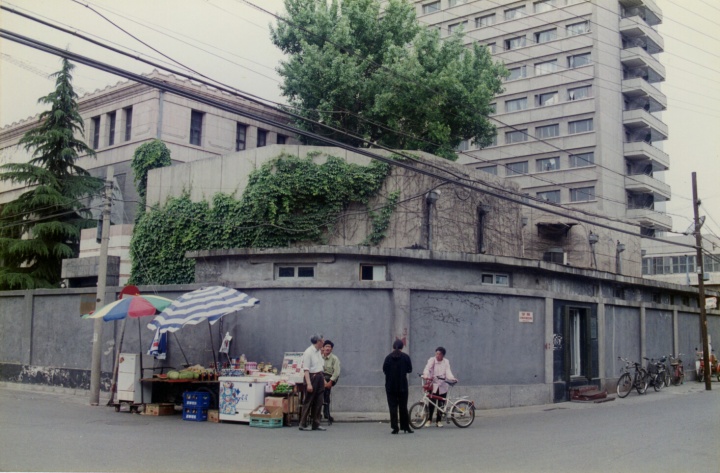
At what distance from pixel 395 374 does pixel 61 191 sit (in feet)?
77.5

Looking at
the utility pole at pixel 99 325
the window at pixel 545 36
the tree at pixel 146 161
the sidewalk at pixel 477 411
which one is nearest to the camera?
the sidewalk at pixel 477 411

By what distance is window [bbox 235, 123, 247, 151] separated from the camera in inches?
1467

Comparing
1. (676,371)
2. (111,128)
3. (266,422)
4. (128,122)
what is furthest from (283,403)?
(111,128)

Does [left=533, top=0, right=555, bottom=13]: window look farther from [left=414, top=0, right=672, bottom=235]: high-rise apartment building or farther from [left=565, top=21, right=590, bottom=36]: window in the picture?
[left=565, top=21, right=590, bottom=36]: window

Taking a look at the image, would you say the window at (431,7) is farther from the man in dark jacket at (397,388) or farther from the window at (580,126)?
the man in dark jacket at (397,388)

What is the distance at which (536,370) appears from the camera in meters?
19.2

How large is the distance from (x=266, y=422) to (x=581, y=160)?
45.2m

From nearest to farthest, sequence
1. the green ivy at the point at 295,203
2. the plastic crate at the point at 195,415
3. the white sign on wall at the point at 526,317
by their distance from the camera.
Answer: the plastic crate at the point at 195,415 < the white sign on wall at the point at 526,317 < the green ivy at the point at 295,203

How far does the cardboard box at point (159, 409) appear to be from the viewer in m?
15.4

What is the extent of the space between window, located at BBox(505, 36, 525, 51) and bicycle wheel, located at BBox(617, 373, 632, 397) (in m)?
41.4

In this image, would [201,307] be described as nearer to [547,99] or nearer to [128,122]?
[128,122]

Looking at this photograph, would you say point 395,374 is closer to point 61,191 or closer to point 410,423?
point 410,423

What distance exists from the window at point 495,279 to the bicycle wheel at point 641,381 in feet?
22.9

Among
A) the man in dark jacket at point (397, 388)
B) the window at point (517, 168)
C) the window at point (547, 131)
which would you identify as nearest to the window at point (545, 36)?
the window at point (547, 131)
